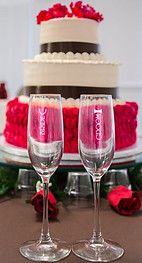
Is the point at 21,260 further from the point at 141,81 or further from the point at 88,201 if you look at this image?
the point at 141,81

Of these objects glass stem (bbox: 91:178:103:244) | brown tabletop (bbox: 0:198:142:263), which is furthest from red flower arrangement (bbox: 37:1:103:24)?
glass stem (bbox: 91:178:103:244)

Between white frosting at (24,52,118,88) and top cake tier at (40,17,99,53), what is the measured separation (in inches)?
1.3

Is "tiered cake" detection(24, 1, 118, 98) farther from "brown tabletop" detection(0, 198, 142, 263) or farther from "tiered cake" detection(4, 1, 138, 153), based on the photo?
"brown tabletop" detection(0, 198, 142, 263)

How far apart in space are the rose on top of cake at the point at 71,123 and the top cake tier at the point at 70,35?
0.21 meters

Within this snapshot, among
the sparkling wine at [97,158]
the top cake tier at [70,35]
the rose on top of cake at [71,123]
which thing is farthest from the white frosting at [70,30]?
the sparkling wine at [97,158]

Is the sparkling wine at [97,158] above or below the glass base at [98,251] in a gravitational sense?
above

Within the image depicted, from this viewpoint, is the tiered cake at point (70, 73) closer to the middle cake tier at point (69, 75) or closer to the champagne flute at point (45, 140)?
the middle cake tier at point (69, 75)

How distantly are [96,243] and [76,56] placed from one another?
74 cm

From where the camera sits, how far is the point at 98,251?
27.5 inches

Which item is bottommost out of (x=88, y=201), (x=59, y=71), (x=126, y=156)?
(x=88, y=201)

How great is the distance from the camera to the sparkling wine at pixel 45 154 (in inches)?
27.3

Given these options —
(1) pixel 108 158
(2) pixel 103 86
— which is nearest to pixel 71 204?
(1) pixel 108 158

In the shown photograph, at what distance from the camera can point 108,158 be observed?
27.9 inches

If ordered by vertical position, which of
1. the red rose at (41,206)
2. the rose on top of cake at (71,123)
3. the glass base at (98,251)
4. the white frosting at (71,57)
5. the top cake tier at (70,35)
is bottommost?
the glass base at (98,251)
